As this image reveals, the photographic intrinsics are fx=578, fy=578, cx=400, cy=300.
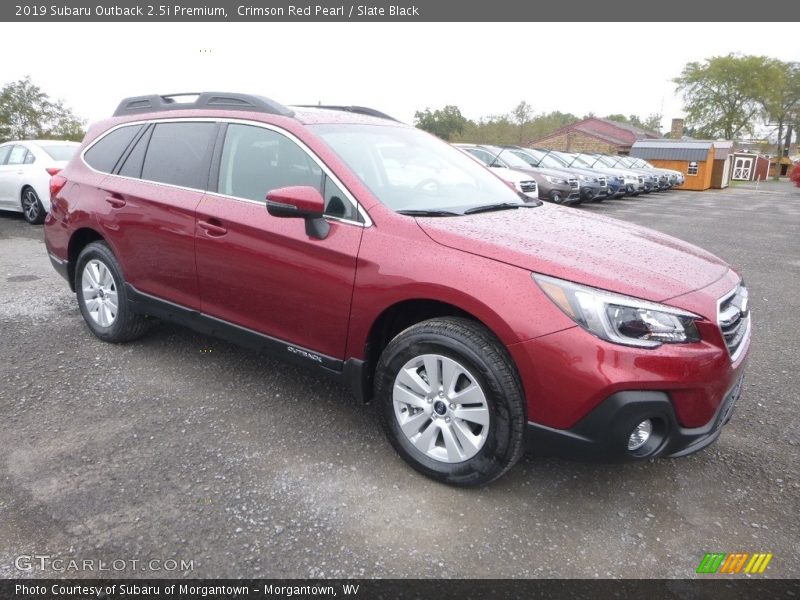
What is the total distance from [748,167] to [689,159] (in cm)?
3489

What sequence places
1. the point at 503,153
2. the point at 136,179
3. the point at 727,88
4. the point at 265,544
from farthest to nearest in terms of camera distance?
the point at 727,88 → the point at 503,153 → the point at 136,179 → the point at 265,544

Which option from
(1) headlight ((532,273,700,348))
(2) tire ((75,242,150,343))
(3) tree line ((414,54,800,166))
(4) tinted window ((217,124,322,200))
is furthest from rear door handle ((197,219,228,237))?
(3) tree line ((414,54,800,166))

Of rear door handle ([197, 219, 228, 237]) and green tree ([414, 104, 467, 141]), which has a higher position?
green tree ([414, 104, 467, 141])

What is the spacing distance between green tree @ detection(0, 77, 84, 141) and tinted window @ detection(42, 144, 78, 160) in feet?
60.3

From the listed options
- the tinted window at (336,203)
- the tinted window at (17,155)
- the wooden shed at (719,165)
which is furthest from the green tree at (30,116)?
the wooden shed at (719,165)

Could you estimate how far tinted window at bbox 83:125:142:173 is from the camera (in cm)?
420

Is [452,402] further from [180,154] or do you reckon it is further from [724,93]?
[724,93]

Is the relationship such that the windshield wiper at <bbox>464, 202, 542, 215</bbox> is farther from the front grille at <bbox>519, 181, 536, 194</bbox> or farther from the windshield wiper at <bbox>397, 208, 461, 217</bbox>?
the front grille at <bbox>519, 181, 536, 194</bbox>

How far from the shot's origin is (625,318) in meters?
2.28

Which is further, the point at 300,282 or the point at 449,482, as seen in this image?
the point at 300,282

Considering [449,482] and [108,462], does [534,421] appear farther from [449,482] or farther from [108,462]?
[108,462]

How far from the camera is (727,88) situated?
207ft
